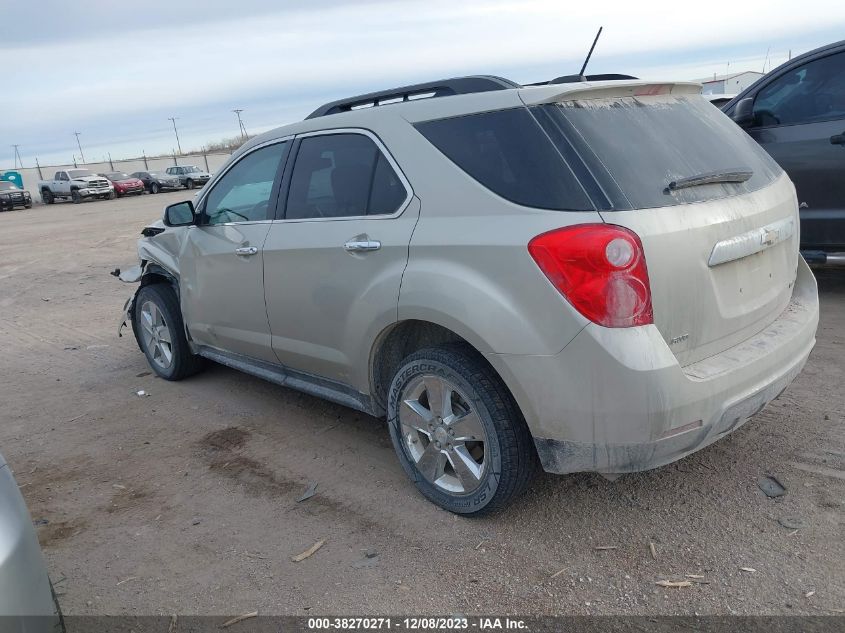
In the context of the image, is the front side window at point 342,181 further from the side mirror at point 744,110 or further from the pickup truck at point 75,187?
the pickup truck at point 75,187

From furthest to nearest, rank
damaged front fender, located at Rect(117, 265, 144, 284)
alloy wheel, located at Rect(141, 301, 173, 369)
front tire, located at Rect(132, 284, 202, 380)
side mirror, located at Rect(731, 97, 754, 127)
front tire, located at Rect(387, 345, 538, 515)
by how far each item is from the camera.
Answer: side mirror, located at Rect(731, 97, 754, 127)
damaged front fender, located at Rect(117, 265, 144, 284)
alloy wheel, located at Rect(141, 301, 173, 369)
front tire, located at Rect(132, 284, 202, 380)
front tire, located at Rect(387, 345, 538, 515)

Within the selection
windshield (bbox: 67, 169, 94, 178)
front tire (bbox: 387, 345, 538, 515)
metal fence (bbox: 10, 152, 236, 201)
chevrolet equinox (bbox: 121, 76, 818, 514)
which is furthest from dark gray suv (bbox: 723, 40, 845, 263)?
metal fence (bbox: 10, 152, 236, 201)

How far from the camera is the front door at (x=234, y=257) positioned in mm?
4156

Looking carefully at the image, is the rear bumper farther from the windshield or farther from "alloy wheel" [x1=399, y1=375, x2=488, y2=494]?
the windshield

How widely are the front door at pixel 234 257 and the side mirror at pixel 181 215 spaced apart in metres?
0.07

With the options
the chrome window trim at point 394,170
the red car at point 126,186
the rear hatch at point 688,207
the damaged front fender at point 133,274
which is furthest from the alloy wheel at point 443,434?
the red car at point 126,186

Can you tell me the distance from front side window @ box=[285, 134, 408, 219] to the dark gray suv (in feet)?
13.0

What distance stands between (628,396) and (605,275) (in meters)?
0.44

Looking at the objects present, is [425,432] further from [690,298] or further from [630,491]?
[690,298]

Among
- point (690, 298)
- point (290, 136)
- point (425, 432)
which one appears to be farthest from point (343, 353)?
point (690, 298)

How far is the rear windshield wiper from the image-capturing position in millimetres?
2787

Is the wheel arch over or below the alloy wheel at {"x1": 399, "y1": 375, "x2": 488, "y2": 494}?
over

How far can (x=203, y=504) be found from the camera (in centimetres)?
358

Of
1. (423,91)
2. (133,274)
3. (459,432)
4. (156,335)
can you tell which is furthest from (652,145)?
(133,274)
